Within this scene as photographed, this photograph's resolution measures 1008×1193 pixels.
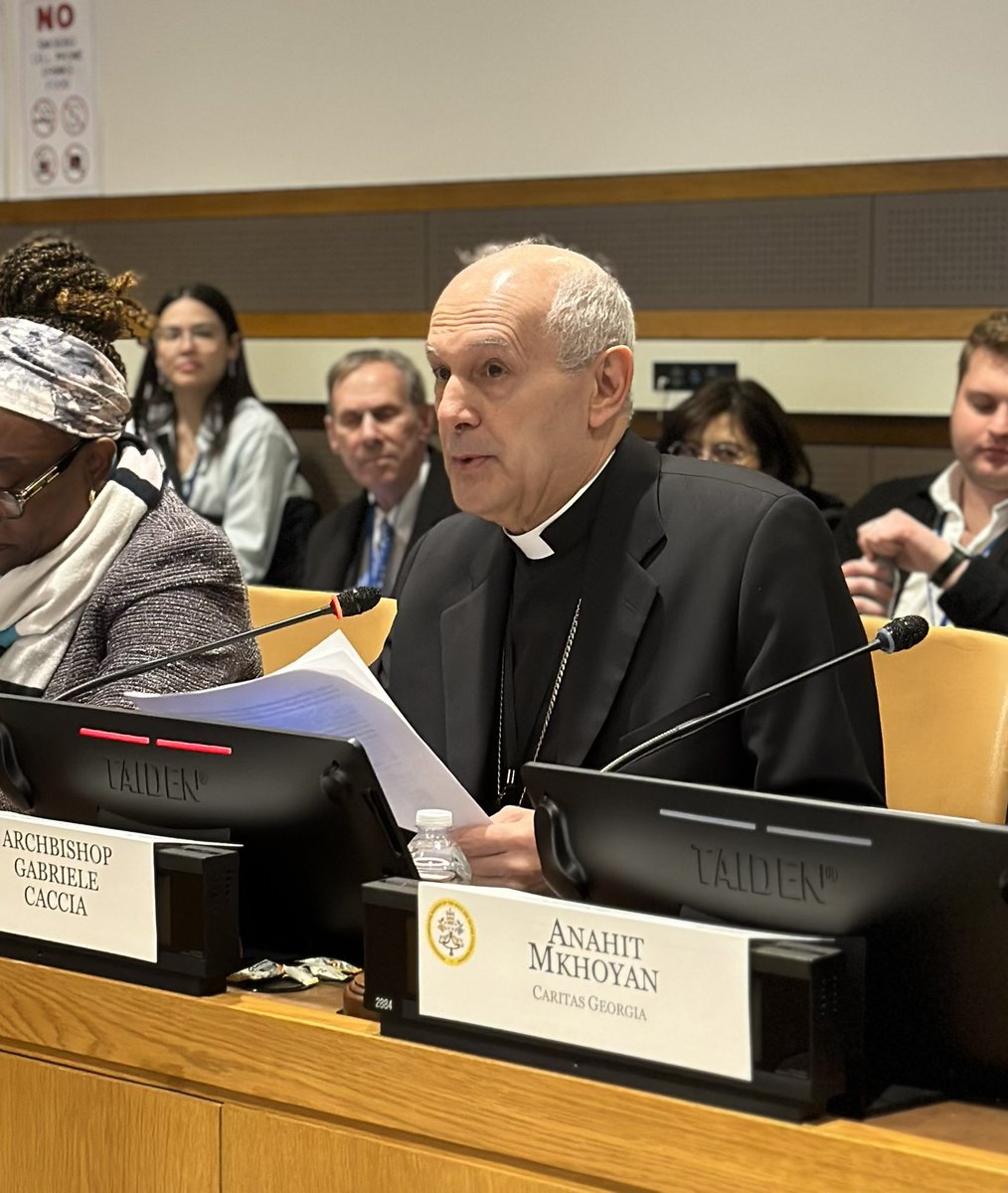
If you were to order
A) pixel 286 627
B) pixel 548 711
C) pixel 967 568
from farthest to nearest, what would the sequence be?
pixel 967 568 → pixel 286 627 → pixel 548 711

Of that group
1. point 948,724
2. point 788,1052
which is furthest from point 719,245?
point 788,1052

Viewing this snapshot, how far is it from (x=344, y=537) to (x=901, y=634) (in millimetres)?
3199

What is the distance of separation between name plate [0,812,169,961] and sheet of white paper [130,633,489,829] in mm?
142

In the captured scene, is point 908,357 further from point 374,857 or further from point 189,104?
point 374,857

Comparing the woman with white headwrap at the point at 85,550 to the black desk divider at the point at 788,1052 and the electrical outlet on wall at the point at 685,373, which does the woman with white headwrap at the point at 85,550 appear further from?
the electrical outlet on wall at the point at 685,373

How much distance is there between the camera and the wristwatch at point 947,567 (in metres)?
3.39

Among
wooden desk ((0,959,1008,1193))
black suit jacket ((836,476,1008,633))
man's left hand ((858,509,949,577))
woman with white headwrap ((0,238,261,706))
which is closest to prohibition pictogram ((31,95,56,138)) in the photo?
black suit jacket ((836,476,1008,633))

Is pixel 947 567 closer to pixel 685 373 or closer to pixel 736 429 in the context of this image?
pixel 736 429

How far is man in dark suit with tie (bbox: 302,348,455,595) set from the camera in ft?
15.0

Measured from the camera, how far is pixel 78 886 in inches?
58.6

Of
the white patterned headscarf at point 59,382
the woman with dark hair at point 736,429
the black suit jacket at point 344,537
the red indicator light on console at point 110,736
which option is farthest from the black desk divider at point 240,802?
Answer: the black suit jacket at point 344,537

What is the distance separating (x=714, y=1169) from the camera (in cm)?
118

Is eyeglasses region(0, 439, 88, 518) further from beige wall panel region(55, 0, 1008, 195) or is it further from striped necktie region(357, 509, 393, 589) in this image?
beige wall panel region(55, 0, 1008, 195)

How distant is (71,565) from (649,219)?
295cm
